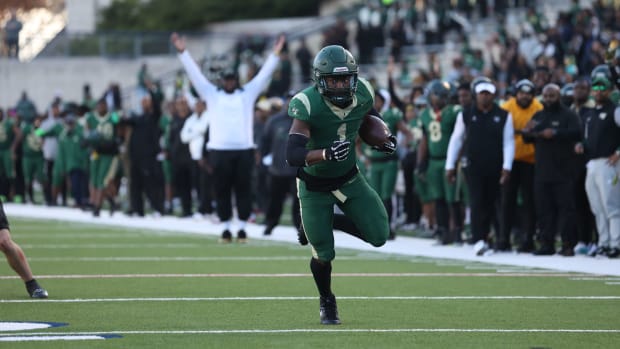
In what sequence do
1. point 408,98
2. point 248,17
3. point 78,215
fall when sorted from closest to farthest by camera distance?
1. point 408,98
2. point 78,215
3. point 248,17

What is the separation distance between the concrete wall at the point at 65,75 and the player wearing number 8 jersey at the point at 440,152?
1007 inches

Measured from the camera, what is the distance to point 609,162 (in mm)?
14992

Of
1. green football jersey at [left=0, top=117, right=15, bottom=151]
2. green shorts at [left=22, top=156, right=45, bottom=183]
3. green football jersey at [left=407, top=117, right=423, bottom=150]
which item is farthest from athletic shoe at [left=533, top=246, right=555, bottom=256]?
green football jersey at [left=0, top=117, right=15, bottom=151]

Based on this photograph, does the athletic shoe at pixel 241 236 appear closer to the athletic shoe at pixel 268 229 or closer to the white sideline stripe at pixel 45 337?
the athletic shoe at pixel 268 229

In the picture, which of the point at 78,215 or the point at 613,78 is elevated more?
the point at 613,78

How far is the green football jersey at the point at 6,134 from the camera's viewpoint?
2948cm

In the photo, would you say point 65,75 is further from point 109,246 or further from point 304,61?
point 109,246

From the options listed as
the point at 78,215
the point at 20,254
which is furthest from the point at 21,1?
the point at 20,254

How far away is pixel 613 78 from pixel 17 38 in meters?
30.9

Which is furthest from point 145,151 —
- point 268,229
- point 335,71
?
point 335,71

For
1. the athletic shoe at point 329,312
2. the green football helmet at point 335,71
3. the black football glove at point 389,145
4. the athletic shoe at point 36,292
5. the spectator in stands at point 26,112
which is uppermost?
the green football helmet at point 335,71

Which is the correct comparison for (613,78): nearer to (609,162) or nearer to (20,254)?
(609,162)

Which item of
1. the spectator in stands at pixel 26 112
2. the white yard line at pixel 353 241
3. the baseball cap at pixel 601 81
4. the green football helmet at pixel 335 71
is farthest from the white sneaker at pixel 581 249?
the spectator in stands at pixel 26 112

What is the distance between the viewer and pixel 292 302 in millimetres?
11125
